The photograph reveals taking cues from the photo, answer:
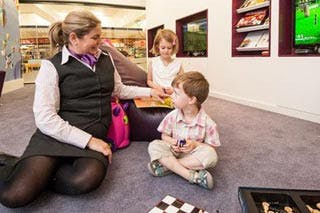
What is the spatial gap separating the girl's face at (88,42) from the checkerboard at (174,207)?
2.79 feet

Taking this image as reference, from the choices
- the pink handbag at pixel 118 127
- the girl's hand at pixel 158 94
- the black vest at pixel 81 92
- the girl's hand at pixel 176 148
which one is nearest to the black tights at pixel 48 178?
the black vest at pixel 81 92

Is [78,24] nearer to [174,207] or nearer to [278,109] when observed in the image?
[174,207]

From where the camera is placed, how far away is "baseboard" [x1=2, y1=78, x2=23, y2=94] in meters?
5.59

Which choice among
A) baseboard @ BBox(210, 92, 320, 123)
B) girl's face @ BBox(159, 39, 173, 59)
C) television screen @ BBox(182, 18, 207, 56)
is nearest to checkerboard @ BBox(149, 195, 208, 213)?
girl's face @ BBox(159, 39, 173, 59)

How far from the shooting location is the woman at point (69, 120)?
1.20 meters

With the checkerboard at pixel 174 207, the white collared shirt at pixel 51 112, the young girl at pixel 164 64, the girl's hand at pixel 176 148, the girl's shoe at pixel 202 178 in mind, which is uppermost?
the young girl at pixel 164 64

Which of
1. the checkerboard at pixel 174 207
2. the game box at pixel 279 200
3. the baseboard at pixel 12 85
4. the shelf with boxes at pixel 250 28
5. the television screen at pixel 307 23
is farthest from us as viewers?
the baseboard at pixel 12 85

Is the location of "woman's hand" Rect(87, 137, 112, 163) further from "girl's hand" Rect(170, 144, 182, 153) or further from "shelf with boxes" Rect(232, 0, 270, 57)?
"shelf with boxes" Rect(232, 0, 270, 57)

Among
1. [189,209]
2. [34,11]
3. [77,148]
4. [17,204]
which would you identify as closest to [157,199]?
[189,209]

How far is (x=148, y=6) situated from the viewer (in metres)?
7.24

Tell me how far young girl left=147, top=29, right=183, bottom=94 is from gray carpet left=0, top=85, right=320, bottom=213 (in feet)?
1.96

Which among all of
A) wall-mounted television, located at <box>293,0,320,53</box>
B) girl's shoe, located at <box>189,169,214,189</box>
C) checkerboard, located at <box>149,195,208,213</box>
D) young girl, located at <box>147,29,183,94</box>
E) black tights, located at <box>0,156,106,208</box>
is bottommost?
checkerboard, located at <box>149,195,208,213</box>

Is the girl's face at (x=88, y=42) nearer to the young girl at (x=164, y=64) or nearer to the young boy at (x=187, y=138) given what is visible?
the young boy at (x=187, y=138)

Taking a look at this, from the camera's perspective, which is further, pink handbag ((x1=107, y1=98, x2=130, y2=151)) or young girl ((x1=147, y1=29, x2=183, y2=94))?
young girl ((x1=147, y1=29, x2=183, y2=94))
